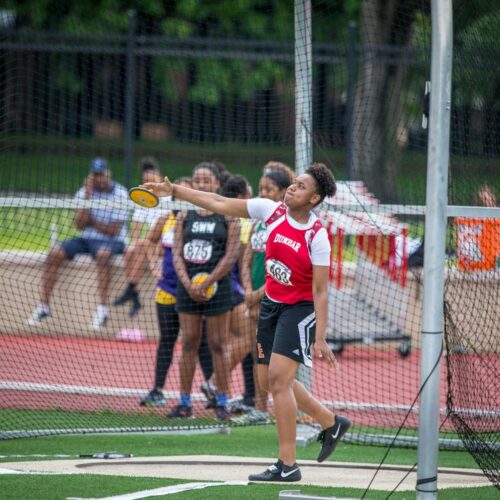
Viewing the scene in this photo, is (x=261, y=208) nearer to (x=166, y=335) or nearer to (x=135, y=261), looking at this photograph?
(x=166, y=335)

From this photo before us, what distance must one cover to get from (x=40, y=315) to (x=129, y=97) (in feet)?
9.58

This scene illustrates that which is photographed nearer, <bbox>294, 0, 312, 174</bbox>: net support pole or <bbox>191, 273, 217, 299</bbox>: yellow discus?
<bbox>294, 0, 312, 174</bbox>: net support pole

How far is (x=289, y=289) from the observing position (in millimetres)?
6555

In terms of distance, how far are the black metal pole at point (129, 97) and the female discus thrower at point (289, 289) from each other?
6.30 meters

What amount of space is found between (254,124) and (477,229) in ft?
22.5

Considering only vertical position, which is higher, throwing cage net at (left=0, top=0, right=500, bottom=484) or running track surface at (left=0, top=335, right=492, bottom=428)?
throwing cage net at (left=0, top=0, right=500, bottom=484)

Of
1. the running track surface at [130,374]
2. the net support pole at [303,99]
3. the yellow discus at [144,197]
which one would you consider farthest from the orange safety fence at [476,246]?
the yellow discus at [144,197]

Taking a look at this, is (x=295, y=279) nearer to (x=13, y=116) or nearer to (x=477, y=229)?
(x=477, y=229)

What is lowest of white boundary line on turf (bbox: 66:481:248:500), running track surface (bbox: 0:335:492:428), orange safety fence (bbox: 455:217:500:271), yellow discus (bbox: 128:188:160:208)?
running track surface (bbox: 0:335:492:428)

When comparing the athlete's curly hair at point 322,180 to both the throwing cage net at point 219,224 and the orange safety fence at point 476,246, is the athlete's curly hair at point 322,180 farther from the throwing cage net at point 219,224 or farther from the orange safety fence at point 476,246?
the orange safety fence at point 476,246

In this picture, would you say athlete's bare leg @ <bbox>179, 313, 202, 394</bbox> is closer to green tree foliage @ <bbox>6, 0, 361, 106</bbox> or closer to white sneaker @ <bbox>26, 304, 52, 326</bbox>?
white sneaker @ <bbox>26, 304, 52, 326</bbox>

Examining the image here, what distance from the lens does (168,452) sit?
794cm

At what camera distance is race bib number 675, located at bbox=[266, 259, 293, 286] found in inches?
256

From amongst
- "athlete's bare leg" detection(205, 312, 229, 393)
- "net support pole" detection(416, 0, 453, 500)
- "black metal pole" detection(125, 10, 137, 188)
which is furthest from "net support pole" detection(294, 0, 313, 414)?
"black metal pole" detection(125, 10, 137, 188)
